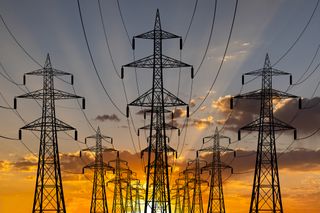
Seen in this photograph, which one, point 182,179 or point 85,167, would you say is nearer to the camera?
point 85,167

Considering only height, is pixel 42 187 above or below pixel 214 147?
below

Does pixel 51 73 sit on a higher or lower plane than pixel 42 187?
higher

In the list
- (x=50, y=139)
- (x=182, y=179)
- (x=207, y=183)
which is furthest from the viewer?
(x=182, y=179)

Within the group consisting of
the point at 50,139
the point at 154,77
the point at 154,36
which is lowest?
the point at 50,139

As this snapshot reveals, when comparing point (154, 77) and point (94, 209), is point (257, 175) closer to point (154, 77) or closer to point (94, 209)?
point (154, 77)

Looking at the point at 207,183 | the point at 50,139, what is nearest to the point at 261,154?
the point at 50,139

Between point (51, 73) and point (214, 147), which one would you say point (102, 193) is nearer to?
point (214, 147)

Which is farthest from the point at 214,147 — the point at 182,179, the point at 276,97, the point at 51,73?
the point at 182,179

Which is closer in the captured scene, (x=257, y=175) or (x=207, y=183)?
(x=257, y=175)

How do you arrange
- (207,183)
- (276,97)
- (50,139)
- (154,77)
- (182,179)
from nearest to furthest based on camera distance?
(154,77)
(50,139)
(276,97)
(207,183)
(182,179)
